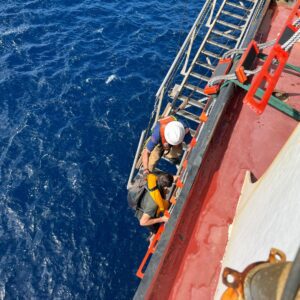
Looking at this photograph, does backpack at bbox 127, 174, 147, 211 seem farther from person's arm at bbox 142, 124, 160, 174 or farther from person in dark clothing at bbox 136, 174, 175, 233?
person's arm at bbox 142, 124, 160, 174

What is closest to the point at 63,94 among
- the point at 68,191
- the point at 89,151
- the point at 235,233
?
the point at 89,151

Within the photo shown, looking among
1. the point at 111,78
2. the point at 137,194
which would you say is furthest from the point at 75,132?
the point at 137,194

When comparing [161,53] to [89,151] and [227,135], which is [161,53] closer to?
[89,151]

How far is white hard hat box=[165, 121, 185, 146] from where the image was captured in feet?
26.7

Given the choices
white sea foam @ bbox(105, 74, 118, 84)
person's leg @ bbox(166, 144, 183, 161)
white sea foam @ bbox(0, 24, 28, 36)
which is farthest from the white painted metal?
white sea foam @ bbox(0, 24, 28, 36)

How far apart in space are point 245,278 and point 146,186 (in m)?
5.11

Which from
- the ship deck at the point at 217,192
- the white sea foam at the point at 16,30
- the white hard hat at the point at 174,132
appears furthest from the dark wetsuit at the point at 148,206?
the white sea foam at the point at 16,30

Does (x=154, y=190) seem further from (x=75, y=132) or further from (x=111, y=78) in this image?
(x=111, y=78)

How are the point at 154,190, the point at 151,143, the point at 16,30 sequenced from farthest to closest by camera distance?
the point at 16,30, the point at 151,143, the point at 154,190

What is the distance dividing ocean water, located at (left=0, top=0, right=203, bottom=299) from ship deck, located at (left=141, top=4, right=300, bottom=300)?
429cm

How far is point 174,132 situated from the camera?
26.8 ft

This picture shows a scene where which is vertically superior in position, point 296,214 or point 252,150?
point 296,214

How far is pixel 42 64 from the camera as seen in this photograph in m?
15.6

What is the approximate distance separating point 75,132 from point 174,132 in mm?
6206
